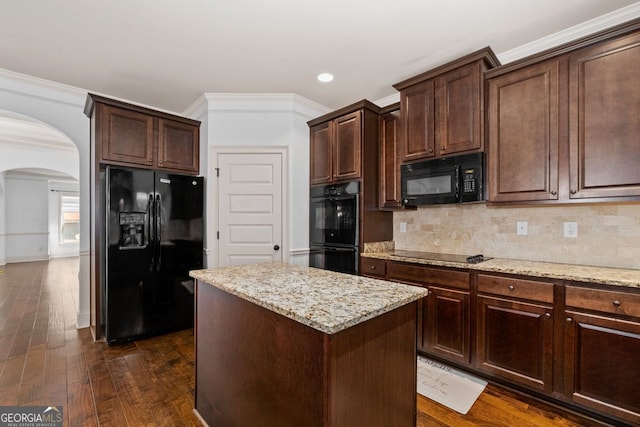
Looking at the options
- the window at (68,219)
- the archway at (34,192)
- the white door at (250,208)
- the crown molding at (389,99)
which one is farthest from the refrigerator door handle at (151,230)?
the window at (68,219)

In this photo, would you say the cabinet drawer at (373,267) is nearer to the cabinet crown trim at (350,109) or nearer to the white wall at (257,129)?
the white wall at (257,129)

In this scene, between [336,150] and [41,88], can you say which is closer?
[41,88]

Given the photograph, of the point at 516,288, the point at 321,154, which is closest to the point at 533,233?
the point at 516,288

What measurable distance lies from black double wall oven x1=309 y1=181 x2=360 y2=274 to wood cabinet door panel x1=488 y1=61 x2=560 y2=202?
49.8 inches

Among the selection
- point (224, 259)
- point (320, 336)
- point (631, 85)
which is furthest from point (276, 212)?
point (631, 85)

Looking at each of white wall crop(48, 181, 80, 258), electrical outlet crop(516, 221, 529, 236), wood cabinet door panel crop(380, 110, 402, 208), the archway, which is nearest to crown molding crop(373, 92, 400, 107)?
wood cabinet door panel crop(380, 110, 402, 208)

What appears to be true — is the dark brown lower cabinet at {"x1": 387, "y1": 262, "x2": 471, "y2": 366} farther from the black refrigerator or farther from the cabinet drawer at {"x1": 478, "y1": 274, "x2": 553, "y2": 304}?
the black refrigerator

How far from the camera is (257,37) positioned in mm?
2361

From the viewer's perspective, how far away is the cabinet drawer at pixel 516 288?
194cm

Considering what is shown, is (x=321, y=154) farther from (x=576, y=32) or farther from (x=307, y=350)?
(x=307, y=350)

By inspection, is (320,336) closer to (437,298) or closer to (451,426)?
(451,426)

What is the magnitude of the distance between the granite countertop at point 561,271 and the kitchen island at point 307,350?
1.09 m

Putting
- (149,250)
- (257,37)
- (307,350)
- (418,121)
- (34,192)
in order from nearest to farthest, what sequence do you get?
(307,350) → (257,37) → (418,121) → (149,250) → (34,192)

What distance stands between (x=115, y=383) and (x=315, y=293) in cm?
196
